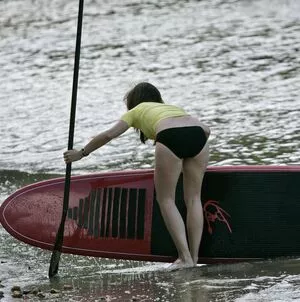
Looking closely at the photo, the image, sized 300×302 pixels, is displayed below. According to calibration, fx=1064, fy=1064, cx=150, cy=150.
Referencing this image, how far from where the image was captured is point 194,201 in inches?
303

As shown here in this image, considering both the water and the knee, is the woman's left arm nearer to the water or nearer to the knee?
the knee

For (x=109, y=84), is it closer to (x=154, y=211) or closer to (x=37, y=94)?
(x=37, y=94)

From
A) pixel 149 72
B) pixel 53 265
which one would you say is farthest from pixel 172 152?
pixel 149 72

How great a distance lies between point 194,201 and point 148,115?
2.43 feet

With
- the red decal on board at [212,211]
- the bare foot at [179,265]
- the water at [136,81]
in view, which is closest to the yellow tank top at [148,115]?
the red decal on board at [212,211]

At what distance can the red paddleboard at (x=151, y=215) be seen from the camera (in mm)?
7949

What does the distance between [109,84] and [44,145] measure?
160 inches

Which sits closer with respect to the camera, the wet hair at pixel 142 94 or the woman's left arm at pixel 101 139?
the woman's left arm at pixel 101 139

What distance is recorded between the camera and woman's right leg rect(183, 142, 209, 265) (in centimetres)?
763

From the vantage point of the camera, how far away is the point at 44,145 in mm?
13422

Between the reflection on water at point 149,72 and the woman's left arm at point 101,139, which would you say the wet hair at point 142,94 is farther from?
the reflection on water at point 149,72

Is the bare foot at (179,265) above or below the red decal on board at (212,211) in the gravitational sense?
below

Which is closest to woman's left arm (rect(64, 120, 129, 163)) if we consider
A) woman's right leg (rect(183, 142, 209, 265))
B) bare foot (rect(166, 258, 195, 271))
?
woman's right leg (rect(183, 142, 209, 265))

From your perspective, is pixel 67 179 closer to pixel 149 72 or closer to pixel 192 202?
pixel 192 202
